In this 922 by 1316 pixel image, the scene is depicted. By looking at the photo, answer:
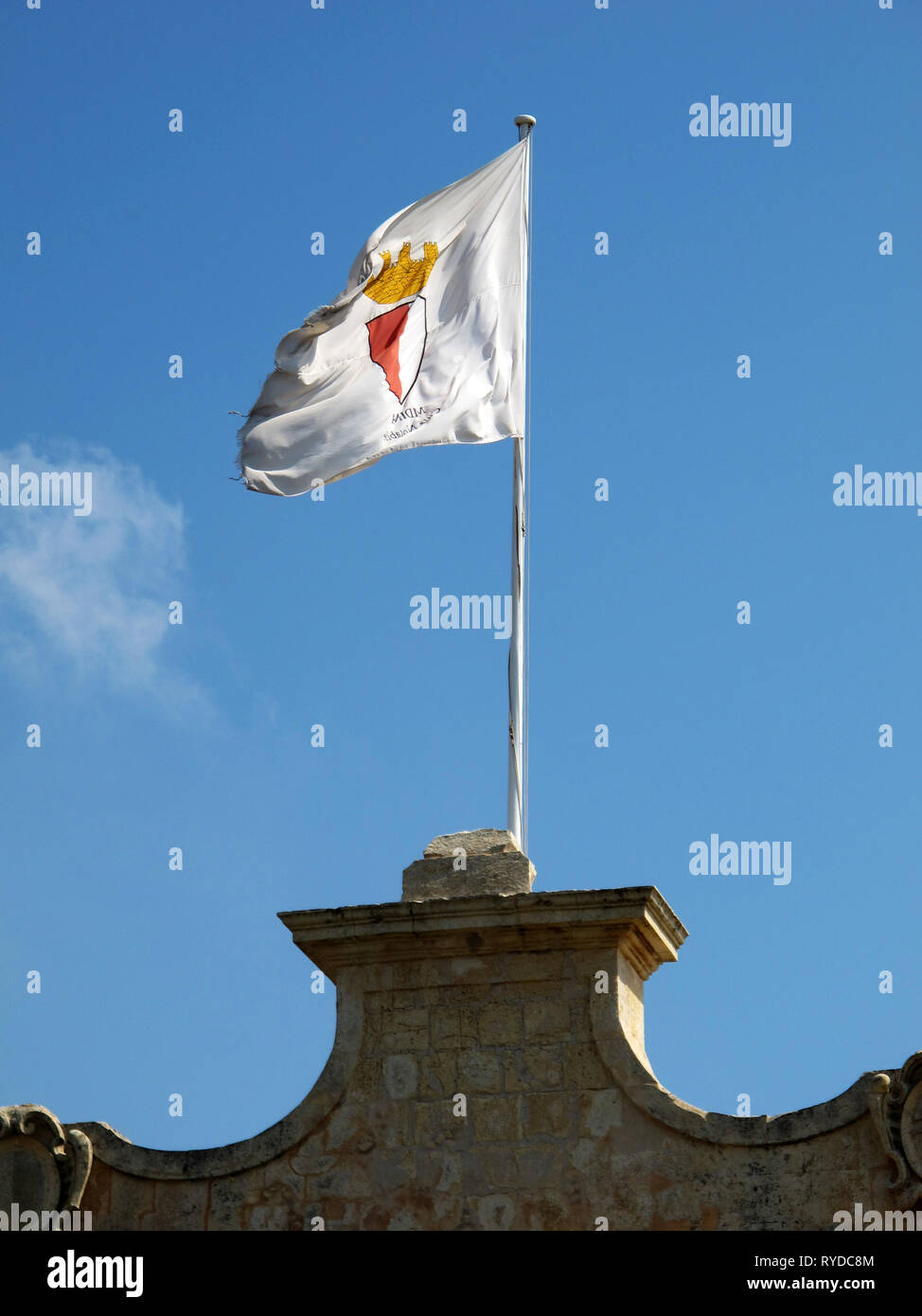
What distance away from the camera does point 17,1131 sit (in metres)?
12.8

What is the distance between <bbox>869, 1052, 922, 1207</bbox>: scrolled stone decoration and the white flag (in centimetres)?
503

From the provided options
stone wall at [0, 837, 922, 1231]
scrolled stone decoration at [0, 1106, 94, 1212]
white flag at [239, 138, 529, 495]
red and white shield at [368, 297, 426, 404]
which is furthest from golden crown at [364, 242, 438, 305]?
scrolled stone decoration at [0, 1106, 94, 1212]

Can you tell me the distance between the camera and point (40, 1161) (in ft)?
41.9

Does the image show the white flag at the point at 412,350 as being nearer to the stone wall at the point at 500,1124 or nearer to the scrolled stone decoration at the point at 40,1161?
the stone wall at the point at 500,1124

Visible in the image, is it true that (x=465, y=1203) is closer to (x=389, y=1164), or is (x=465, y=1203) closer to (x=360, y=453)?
(x=389, y=1164)

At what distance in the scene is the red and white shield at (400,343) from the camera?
14.2m

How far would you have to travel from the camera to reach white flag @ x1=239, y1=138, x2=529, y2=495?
45.9 ft

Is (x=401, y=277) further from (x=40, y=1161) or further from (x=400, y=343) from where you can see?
(x=40, y=1161)

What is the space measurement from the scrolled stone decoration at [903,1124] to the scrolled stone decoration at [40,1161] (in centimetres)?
486

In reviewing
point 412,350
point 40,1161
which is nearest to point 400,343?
point 412,350

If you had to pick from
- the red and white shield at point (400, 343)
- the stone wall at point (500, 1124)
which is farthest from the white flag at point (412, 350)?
the stone wall at point (500, 1124)

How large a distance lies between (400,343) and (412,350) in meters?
0.12
